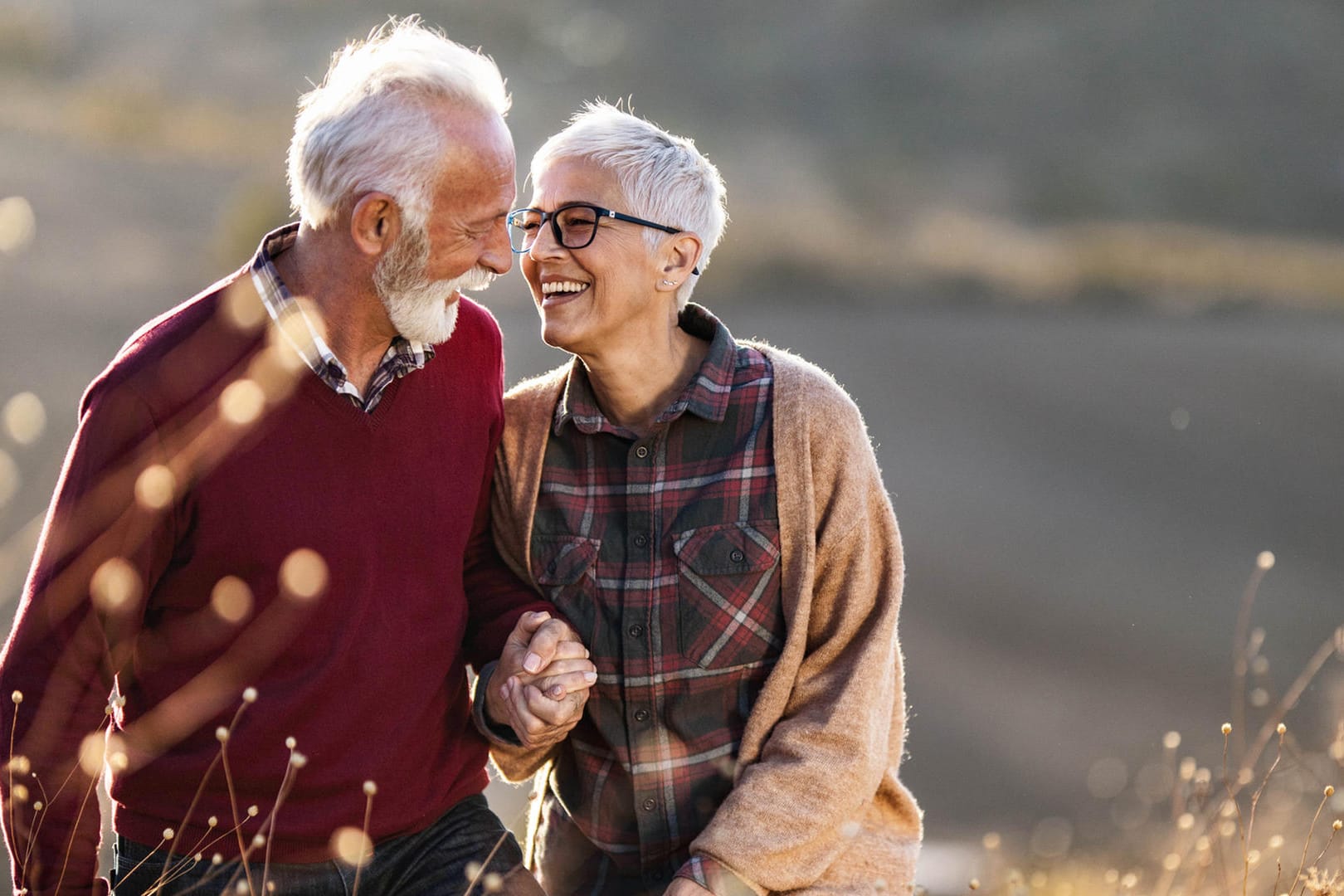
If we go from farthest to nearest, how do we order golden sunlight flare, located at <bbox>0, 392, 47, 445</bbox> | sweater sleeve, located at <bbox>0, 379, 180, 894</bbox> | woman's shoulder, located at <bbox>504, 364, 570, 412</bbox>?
woman's shoulder, located at <bbox>504, 364, 570, 412</bbox>
sweater sleeve, located at <bbox>0, 379, 180, 894</bbox>
golden sunlight flare, located at <bbox>0, 392, 47, 445</bbox>

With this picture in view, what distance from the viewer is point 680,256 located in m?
3.06

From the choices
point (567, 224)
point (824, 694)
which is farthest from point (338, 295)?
point (824, 694)

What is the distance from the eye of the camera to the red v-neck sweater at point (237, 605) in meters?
2.44

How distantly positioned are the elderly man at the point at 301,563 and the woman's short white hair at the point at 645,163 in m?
0.21

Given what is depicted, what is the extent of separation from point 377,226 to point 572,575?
824 millimetres

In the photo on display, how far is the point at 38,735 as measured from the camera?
95.7 inches

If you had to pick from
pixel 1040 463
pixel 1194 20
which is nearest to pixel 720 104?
pixel 1194 20

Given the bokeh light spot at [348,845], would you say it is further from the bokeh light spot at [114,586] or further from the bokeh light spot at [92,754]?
the bokeh light spot at [114,586]

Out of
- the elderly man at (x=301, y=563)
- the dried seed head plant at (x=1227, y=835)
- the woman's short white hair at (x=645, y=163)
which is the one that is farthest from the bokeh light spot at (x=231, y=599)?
the dried seed head plant at (x=1227, y=835)

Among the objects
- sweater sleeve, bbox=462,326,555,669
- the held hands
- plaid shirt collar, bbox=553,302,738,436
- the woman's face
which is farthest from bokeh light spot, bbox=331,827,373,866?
the woman's face

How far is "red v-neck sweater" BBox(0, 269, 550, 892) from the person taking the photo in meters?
2.44

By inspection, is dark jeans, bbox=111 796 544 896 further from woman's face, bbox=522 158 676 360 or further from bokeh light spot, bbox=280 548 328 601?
woman's face, bbox=522 158 676 360

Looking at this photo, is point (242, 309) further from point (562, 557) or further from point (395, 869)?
point (395, 869)

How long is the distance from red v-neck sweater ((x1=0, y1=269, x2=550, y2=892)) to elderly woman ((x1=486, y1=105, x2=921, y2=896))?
0.83 ft
